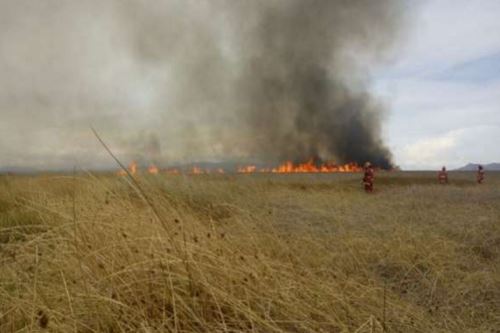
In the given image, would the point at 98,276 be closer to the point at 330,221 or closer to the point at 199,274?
the point at 199,274

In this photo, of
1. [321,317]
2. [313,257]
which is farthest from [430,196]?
[321,317]

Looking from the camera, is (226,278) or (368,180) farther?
(368,180)

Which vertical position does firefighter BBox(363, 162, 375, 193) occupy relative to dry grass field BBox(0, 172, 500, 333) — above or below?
above

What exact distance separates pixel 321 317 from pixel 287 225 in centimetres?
515

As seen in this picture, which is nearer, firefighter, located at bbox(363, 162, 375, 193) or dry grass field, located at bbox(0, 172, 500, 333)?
dry grass field, located at bbox(0, 172, 500, 333)

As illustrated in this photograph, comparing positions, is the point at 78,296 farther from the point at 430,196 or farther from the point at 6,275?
the point at 430,196

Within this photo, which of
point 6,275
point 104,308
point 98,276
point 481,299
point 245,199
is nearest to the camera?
point 104,308

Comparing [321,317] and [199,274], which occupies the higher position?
[199,274]

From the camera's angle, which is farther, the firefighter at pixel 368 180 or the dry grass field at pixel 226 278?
the firefighter at pixel 368 180

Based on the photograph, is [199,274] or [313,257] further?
[313,257]

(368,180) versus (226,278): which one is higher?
(368,180)

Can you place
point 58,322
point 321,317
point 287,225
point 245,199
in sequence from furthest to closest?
1. point 245,199
2. point 287,225
3. point 321,317
4. point 58,322

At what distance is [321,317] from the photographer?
321 cm

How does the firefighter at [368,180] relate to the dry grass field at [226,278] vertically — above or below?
above
